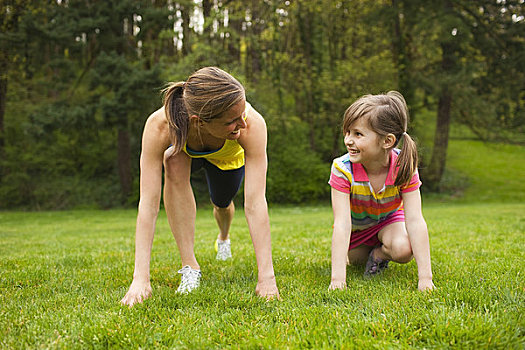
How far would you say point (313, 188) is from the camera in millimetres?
19281

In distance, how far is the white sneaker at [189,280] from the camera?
3.14 meters

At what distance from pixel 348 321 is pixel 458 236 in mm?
4385

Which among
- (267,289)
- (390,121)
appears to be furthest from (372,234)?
(267,289)

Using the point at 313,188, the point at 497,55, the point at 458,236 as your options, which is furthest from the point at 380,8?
the point at 458,236

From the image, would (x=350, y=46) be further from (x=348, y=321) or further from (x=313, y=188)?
(x=348, y=321)

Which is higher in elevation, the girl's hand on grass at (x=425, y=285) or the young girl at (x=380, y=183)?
the young girl at (x=380, y=183)

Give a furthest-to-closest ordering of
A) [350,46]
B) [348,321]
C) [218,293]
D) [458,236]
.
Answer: [350,46], [458,236], [218,293], [348,321]

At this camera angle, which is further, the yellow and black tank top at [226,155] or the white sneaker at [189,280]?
the yellow and black tank top at [226,155]

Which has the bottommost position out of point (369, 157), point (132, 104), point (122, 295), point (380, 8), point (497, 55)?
point (122, 295)

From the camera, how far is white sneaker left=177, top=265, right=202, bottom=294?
124 inches

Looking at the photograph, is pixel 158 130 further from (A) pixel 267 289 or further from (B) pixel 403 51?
(B) pixel 403 51

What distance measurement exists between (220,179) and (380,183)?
1352 millimetres

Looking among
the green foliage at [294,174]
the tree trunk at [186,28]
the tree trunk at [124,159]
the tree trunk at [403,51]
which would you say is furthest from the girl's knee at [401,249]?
the tree trunk at [186,28]

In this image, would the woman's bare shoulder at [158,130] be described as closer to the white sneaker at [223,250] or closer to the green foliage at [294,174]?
the white sneaker at [223,250]
